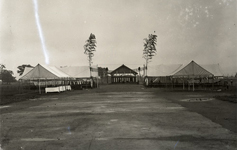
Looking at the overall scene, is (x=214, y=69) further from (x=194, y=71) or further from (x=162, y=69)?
(x=162, y=69)

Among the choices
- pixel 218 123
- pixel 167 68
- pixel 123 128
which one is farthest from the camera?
pixel 167 68

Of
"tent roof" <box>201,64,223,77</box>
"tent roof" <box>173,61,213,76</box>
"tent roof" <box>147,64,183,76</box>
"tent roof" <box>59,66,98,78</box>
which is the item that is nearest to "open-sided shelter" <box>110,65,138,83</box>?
"tent roof" <box>147,64,183,76</box>

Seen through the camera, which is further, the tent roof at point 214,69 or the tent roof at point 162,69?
the tent roof at point 162,69

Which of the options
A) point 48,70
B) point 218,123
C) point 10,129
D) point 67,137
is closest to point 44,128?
point 10,129

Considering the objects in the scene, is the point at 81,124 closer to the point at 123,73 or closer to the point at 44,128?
the point at 44,128

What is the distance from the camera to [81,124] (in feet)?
29.3

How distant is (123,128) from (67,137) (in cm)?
204

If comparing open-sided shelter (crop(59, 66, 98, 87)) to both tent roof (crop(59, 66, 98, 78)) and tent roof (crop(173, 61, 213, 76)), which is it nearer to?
tent roof (crop(59, 66, 98, 78))

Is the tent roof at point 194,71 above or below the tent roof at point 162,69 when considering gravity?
below

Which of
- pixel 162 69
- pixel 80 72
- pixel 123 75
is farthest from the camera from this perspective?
pixel 123 75

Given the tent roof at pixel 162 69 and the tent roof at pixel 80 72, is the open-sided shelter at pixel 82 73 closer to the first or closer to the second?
the tent roof at pixel 80 72

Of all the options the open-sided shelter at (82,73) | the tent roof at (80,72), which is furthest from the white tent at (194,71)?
the tent roof at (80,72)

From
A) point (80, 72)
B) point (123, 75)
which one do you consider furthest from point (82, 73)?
point (123, 75)

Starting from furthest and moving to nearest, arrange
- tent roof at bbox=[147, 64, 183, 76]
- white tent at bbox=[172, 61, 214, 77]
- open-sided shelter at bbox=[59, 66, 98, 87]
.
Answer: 1. tent roof at bbox=[147, 64, 183, 76]
2. open-sided shelter at bbox=[59, 66, 98, 87]
3. white tent at bbox=[172, 61, 214, 77]
